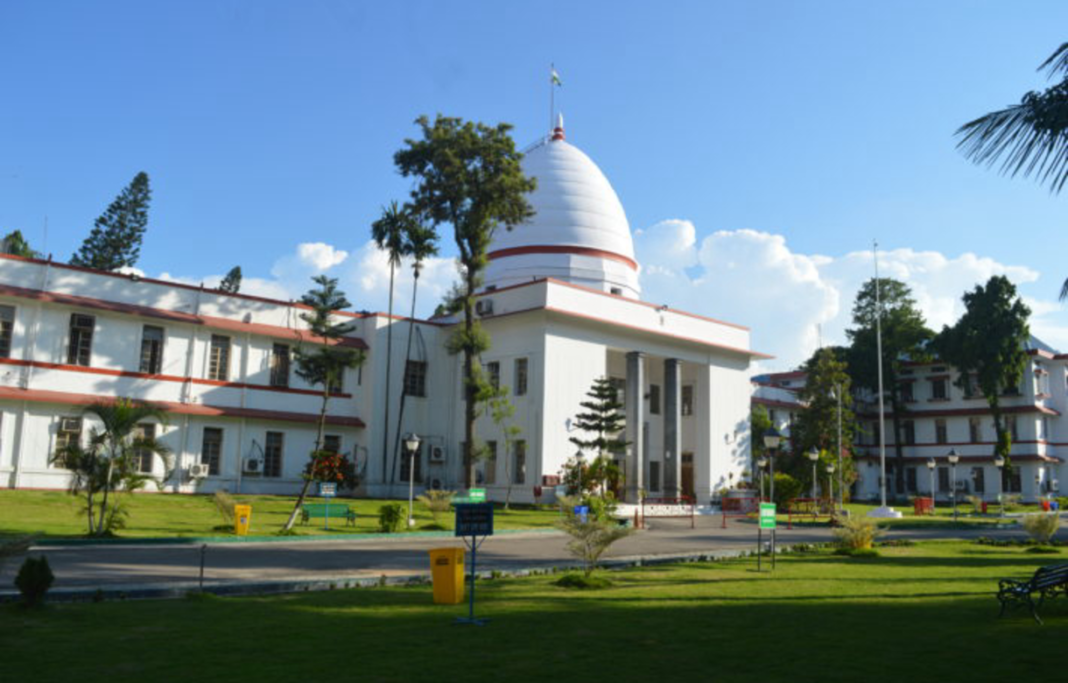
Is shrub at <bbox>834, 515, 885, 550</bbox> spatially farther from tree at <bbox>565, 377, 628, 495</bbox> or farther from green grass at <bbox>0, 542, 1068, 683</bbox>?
tree at <bbox>565, 377, 628, 495</bbox>

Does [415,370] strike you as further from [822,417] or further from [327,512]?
[822,417]

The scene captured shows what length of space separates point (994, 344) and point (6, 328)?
2105 inches

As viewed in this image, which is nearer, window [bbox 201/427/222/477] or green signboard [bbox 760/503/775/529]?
green signboard [bbox 760/503/775/529]

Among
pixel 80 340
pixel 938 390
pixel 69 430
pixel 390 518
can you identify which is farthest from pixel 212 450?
pixel 938 390

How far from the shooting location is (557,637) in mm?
9000

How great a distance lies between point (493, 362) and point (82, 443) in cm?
A: 1661

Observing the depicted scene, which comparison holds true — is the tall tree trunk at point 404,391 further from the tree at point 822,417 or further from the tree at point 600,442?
the tree at point 822,417

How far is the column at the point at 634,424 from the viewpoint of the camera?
37.5 meters

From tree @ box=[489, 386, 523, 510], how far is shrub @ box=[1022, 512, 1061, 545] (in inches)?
703

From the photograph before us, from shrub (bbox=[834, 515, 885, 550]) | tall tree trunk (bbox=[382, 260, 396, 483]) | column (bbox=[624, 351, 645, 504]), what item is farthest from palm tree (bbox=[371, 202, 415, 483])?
shrub (bbox=[834, 515, 885, 550])

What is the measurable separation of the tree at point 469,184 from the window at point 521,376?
380 centimetres

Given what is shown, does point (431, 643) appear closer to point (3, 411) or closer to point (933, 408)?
point (3, 411)

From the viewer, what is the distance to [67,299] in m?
29.6

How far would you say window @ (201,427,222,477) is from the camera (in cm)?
3275
